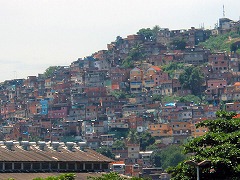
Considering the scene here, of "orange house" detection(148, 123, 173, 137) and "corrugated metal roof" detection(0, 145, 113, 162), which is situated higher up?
"corrugated metal roof" detection(0, 145, 113, 162)

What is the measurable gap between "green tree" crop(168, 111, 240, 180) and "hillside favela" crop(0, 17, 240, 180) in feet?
254

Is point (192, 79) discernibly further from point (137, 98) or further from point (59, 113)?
point (59, 113)

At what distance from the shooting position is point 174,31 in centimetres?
19975

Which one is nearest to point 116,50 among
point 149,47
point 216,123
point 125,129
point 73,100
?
point 149,47

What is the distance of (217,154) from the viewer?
4119cm

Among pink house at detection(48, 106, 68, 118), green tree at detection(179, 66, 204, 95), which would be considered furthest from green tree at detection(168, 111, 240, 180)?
green tree at detection(179, 66, 204, 95)

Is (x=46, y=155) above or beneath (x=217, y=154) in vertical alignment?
beneath

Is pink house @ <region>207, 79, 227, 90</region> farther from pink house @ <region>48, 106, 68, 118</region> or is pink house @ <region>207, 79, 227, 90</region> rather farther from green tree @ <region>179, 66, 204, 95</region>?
pink house @ <region>48, 106, 68, 118</region>

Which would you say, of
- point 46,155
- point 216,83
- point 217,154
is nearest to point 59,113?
point 216,83

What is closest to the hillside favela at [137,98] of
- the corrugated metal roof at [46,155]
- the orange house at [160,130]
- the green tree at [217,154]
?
the orange house at [160,130]

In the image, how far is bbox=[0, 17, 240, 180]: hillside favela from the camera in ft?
484

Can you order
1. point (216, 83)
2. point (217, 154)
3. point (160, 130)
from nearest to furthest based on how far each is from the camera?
point (217, 154) → point (160, 130) → point (216, 83)

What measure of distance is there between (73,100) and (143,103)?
400 inches

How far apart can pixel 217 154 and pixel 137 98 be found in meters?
130
